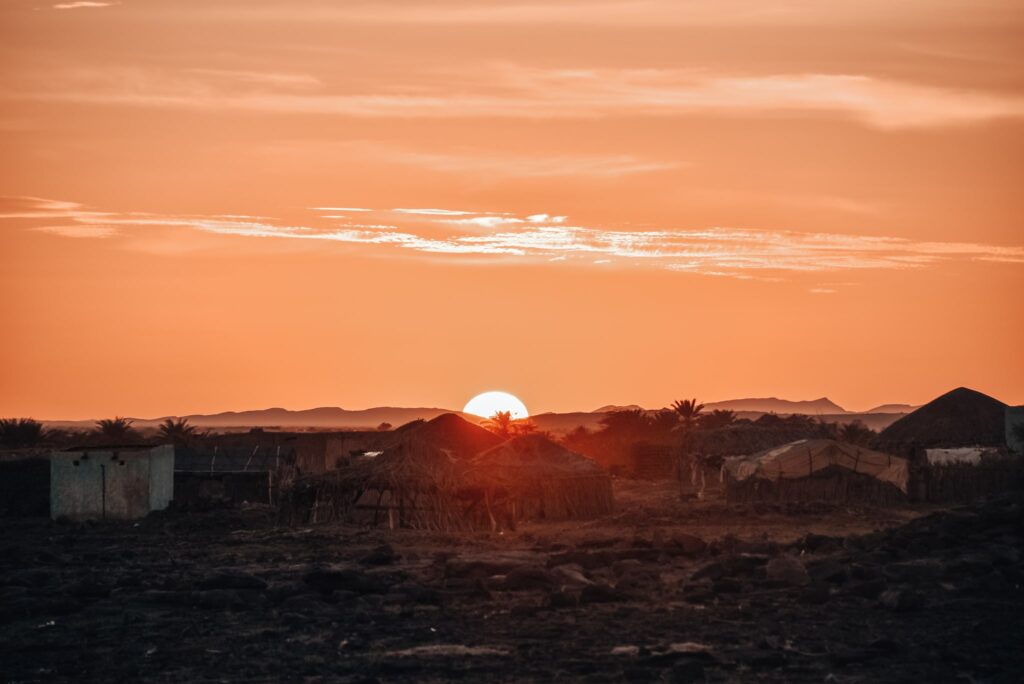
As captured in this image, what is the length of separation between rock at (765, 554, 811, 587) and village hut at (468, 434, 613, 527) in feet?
60.7

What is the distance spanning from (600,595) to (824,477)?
2753 cm

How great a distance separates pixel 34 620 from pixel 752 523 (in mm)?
24654

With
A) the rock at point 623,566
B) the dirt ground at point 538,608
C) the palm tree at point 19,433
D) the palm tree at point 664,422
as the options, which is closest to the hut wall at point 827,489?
the dirt ground at point 538,608

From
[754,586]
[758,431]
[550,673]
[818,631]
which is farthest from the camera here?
[758,431]

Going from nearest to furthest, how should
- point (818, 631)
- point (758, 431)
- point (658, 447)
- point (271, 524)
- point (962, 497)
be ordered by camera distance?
point (818, 631) → point (271, 524) → point (962, 497) → point (758, 431) → point (658, 447)

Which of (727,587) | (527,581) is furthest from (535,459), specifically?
(727,587)

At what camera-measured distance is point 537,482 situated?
5000 cm

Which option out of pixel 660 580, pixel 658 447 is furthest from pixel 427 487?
pixel 658 447

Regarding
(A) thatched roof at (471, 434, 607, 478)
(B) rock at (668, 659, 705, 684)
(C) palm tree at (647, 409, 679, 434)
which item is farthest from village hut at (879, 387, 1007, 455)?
(B) rock at (668, 659, 705, 684)

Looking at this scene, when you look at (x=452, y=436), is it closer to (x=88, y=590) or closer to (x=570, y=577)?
(x=570, y=577)

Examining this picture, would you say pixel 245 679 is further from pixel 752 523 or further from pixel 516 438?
pixel 516 438

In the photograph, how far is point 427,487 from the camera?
48.2 metres

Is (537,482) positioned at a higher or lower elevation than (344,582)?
higher

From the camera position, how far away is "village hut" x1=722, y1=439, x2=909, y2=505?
53.7m
